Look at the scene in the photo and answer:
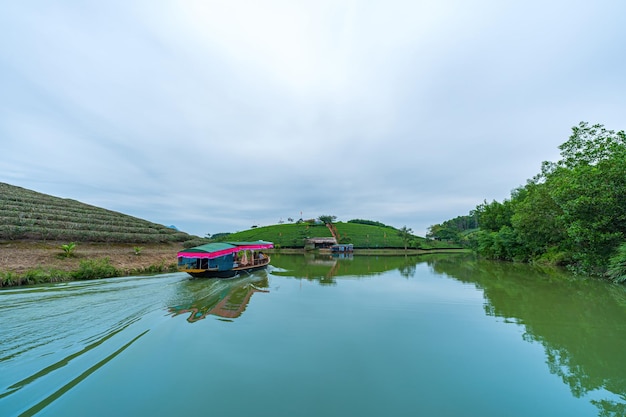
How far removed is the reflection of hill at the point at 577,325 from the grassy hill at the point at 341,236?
→ 41620mm

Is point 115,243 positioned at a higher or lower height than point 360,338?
higher

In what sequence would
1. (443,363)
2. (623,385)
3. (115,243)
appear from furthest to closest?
(115,243), (443,363), (623,385)

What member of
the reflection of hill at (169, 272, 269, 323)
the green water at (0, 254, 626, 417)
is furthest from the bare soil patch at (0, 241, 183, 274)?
the reflection of hill at (169, 272, 269, 323)

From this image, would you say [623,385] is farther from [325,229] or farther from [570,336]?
[325,229]

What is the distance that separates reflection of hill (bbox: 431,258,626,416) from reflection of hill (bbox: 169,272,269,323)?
721 cm

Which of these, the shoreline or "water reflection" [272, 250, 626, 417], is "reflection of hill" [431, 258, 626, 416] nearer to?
"water reflection" [272, 250, 626, 417]

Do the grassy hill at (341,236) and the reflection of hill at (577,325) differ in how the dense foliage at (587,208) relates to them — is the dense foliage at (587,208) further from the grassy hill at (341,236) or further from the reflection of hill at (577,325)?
the grassy hill at (341,236)

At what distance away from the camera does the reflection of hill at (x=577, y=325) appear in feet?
14.2

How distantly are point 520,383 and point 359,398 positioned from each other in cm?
254

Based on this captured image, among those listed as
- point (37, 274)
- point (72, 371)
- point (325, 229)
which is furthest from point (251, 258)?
point (325, 229)

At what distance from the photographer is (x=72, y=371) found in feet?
13.8

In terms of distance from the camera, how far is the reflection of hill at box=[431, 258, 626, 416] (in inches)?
171

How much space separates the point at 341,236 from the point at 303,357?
58.6 meters

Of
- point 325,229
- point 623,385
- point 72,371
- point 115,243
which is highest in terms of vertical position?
point 325,229
